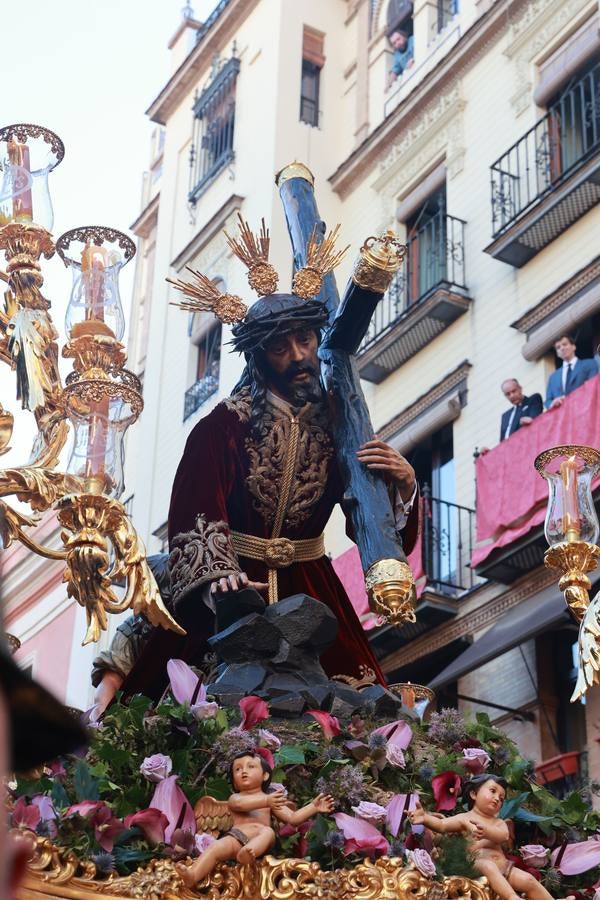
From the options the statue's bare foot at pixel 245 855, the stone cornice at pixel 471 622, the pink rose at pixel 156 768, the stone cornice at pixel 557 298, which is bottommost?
the statue's bare foot at pixel 245 855

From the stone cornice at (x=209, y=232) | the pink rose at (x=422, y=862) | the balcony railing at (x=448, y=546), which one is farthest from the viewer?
the stone cornice at (x=209, y=232)

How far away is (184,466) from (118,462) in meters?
0.28

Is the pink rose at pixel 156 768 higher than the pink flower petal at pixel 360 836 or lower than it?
higher

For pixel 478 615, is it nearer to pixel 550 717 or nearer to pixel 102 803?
pixel 550 717

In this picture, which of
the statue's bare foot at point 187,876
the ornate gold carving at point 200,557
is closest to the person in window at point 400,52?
the ornate gold carving at point 200,557

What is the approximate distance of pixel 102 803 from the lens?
16.5 ft

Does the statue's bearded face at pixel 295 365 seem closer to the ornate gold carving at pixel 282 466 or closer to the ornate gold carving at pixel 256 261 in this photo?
the ornate gold carving at pixel 282 466

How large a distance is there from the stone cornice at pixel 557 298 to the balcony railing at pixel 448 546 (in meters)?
2.24

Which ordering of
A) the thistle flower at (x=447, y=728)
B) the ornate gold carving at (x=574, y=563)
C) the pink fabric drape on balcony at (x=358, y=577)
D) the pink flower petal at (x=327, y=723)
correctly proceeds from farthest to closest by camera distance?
the pink fabric drape on balcony at (x=358, y=577) → the ornate gold carving at (x=574, y=563) → the thistle flower at (x=447, y=728) → the pink flower petal at (x=327, y=723)

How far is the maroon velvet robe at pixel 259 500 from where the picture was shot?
6.57 meters

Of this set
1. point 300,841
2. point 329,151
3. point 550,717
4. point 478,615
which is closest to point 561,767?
point 550,717

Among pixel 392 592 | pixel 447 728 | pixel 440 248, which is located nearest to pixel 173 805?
pixel 447 728

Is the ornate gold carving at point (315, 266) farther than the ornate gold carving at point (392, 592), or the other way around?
the ornate gold carving at point (315, 266)

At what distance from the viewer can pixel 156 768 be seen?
5.17 meters
